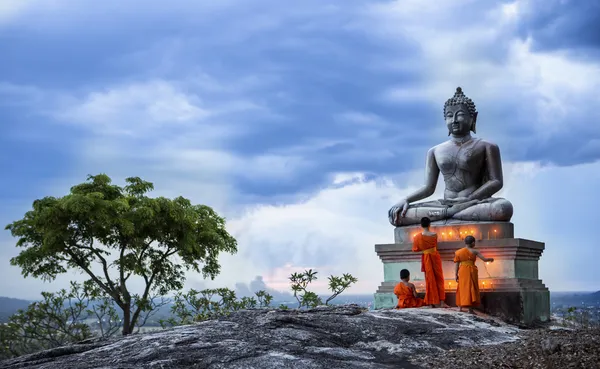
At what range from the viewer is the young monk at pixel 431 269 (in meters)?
14.7

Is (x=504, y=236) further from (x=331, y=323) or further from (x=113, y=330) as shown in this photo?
(x=113, y=330)

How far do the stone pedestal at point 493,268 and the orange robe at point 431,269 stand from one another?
0.69m

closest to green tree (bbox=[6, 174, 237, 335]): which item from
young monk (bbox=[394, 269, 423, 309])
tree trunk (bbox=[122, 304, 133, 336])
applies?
tree trunk (bbox=[122, 304, 133, 336])

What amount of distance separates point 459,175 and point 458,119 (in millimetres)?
1315

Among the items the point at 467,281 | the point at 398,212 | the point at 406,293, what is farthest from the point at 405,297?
the point at 398,212

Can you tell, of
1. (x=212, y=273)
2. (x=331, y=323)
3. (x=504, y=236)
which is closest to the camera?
(x=331, y=323)

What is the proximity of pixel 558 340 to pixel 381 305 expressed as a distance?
23.4 ft

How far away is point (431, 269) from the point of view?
14.7 meters

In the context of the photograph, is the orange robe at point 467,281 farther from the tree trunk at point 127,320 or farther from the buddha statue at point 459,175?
the tree trunk at point 127,320

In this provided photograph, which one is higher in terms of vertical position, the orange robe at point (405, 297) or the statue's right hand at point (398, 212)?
the statue's right hand at point (398, 212)

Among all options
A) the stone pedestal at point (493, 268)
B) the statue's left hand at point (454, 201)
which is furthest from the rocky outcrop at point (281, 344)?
the statue's left hand at point (454, 201)

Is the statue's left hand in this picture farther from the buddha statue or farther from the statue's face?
the statue's face

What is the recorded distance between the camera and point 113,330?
24328mm

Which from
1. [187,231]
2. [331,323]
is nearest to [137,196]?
[187,231]
